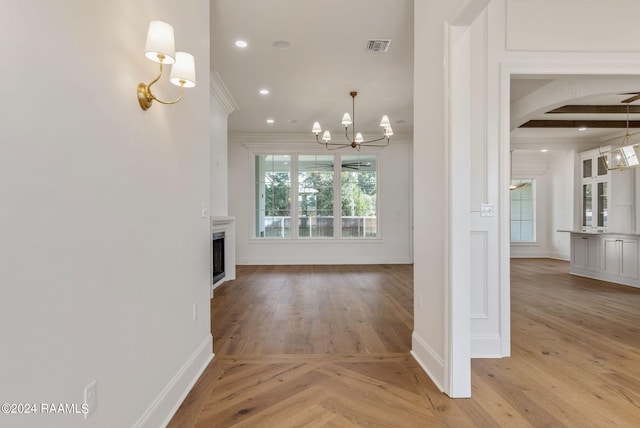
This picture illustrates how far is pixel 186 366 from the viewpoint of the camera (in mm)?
2121

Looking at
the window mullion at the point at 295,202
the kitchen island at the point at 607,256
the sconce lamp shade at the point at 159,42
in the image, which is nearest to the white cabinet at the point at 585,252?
the kitchen island at the point at 607,256

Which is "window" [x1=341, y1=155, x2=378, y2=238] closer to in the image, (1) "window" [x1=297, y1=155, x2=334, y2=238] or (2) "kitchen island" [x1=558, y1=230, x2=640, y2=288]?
(1) "window" [x1=297, y1=155, x2=334, y2=238]

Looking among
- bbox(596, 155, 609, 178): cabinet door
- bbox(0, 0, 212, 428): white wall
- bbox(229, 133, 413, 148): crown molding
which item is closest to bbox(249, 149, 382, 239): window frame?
bbox(229, 133, 413, 148): crown molding

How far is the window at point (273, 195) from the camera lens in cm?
776

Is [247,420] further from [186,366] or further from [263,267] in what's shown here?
[263,267]

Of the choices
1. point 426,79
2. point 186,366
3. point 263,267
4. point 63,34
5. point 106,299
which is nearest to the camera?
point 63,34

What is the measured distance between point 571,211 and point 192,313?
962cm

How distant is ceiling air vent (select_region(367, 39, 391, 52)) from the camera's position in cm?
361

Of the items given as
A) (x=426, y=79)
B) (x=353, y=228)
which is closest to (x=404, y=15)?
(x=426, y=79)

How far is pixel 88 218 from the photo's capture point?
3.91ft

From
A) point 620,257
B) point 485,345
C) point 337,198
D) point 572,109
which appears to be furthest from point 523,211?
point 485,345

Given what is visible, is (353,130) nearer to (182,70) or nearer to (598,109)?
(598,109)

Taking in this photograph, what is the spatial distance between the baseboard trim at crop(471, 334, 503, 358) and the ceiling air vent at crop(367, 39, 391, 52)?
3.06 meters

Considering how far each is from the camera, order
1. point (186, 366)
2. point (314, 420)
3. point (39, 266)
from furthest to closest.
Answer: point (186, 366) < point (314, 420) < point (39, 266)
